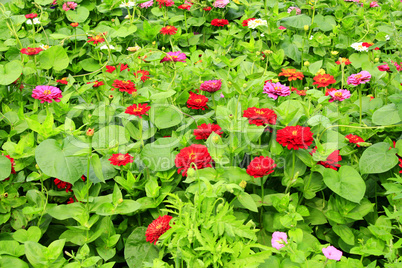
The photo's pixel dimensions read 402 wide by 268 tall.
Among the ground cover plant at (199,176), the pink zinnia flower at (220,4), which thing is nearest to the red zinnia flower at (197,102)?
the ground cover plant at (199,176)

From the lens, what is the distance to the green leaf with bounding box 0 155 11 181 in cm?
115

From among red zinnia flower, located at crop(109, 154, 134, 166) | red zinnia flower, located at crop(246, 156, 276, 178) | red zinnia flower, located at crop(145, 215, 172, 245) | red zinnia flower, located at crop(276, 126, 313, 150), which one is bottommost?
red zinnia flower, located at crop(145, 215, 172, 245)

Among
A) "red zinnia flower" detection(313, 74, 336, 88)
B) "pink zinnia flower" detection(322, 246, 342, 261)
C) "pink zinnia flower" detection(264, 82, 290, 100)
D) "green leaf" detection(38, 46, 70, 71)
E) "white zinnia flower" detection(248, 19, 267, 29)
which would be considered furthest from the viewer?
"white zinnia flower" detection(248, 19, 267, 29)

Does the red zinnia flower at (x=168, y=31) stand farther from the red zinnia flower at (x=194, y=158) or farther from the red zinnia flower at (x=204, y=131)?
the red zinnia flower at (x=194, y=158)

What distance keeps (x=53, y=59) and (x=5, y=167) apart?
0.80 meters

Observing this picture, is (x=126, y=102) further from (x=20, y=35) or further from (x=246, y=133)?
(x=20, y=35)

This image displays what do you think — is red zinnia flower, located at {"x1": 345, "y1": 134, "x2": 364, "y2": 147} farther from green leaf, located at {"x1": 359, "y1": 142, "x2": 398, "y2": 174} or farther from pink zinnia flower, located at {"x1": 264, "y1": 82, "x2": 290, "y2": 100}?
pink zinnia flower, located at {"x1": 264, "y1": 82, "x2": 290, "y2": 100}

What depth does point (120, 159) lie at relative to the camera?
1186mm

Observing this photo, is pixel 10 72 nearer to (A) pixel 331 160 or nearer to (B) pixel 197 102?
(B) pixel 197 102

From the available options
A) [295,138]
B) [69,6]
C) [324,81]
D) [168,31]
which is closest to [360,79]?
[324,81]

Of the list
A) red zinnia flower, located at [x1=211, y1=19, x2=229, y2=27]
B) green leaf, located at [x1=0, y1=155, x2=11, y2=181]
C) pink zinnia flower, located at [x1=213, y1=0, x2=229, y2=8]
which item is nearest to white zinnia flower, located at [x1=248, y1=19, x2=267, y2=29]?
red zinnia flower, located at [x1=211, y1=19, x2=229, y2=27]

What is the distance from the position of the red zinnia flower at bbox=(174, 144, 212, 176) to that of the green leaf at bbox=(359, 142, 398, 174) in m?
0.54

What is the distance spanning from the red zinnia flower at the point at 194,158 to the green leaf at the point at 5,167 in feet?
1.73

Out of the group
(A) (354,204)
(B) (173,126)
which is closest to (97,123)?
(B) (173,126)
